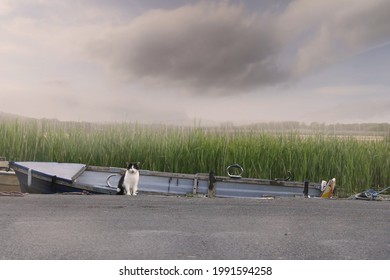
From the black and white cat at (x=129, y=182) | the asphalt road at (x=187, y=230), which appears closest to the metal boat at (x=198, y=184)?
the black and white cat at (x=129, y=182)

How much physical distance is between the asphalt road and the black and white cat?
1.78 meters

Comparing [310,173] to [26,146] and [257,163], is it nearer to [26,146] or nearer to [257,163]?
[257,163]

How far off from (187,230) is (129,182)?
5.81 metres

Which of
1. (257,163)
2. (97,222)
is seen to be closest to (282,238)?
(97,222)

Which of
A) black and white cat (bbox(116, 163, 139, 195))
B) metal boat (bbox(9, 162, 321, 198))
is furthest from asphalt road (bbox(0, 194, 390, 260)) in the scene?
metal boat (bbox(9, 162, 321, 198))

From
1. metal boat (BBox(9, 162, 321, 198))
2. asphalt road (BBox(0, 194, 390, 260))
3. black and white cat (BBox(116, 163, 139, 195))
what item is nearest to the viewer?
asphalt road (BBox(0, 194, 390, 260))

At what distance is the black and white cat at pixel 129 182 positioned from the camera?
1406cm

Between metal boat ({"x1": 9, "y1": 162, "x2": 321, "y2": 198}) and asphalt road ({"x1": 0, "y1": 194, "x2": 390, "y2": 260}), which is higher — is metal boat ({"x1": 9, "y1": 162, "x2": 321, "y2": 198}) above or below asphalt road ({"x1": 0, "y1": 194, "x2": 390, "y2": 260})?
above

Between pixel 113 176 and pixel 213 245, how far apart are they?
8459 millimetres

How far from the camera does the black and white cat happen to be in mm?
14062

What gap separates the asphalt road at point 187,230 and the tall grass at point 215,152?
528 cm

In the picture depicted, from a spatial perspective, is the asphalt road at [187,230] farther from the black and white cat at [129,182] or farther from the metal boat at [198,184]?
the metal boat at [198,184]

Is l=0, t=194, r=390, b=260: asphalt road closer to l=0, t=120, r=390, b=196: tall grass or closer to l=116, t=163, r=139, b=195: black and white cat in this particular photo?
l=116, t=163, r=139, b=195: black and white cat

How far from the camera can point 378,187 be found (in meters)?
17.9
